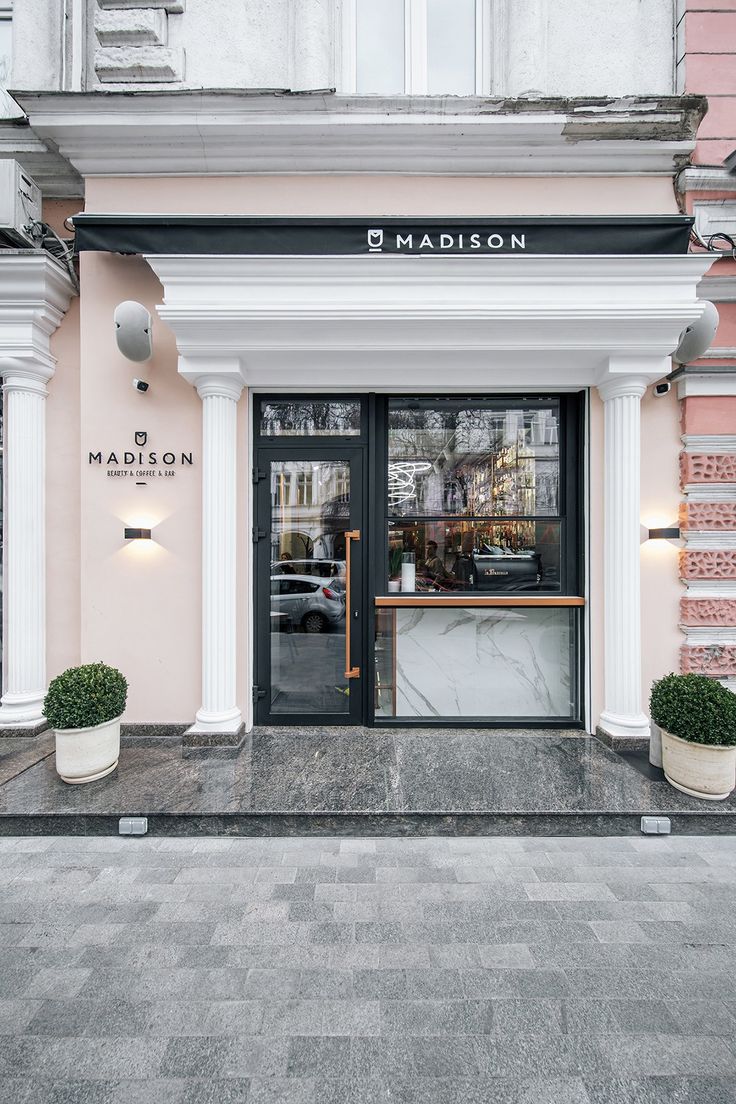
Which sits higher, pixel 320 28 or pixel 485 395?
pixel 320 28

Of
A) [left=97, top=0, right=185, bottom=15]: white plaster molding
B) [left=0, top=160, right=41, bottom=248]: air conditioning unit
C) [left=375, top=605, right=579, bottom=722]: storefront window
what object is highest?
[left=97, top=0, right=185, bottom=15]: white plaster molding

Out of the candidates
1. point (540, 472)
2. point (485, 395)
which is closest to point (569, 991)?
point (540, 472)

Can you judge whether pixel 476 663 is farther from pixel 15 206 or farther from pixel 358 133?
pixel 15 206

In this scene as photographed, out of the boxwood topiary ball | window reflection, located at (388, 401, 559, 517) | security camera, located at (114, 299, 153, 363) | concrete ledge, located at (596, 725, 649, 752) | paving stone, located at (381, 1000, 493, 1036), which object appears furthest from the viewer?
window reflection, located at (388, 401, 559, 517)

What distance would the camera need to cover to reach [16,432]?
491 cm

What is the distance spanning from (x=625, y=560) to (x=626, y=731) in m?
1.56

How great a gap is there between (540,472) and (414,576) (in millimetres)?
1700

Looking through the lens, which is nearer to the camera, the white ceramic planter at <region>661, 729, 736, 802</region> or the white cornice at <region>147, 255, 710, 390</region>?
the white ceramic planter at <region>661, 729, 736, 802</region>

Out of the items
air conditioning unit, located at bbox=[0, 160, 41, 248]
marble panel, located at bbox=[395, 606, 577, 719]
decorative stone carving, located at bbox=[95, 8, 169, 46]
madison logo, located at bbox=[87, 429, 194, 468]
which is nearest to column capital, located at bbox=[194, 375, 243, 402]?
madison logo, located at bbox=[87, 429, 194, 468]

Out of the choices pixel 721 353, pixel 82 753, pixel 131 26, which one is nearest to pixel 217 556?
pixel 82 753

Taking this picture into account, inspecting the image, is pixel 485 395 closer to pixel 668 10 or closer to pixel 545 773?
pixel 545 773

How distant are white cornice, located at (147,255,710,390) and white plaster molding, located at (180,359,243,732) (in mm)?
418

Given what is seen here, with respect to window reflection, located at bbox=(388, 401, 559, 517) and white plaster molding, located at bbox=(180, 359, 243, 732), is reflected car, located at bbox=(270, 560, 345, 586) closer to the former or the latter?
white plaster molding, located at bbox=(180, 359, 243, 732)

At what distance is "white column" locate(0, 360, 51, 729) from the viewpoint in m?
4.91
